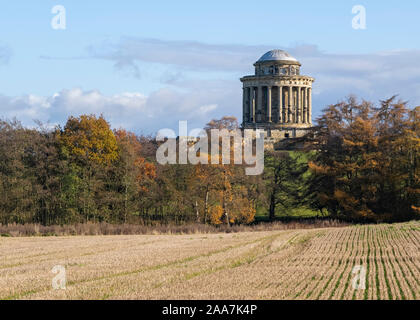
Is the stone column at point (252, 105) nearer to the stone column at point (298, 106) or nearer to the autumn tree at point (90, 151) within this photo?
the stone column at point (298, 106)

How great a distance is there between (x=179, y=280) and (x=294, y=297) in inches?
191

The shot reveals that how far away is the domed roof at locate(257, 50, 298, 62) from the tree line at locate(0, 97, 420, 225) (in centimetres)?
7012

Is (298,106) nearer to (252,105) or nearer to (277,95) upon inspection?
(277,95)

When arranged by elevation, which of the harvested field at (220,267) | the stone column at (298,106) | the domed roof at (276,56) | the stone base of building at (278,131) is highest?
the domed roof at (276,56)

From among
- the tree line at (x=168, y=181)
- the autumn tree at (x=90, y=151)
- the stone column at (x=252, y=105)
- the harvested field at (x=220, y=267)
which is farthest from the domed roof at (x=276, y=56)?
the harvested field at (x=220, y=267)

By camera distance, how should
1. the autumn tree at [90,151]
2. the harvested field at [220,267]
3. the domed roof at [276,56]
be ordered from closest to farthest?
1. the harvested field at [220,267]
2. the autumn tree at [90,151]
3. the domed roof at [276,56]

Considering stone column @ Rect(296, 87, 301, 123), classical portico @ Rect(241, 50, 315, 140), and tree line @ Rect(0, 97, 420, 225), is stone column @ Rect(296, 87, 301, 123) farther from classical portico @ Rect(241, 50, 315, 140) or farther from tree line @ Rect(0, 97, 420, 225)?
tree line @ Rect(0, 97, 420, 225)

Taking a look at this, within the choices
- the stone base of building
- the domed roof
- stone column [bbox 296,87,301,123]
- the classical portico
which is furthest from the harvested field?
the domed roof

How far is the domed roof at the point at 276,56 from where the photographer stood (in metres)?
138

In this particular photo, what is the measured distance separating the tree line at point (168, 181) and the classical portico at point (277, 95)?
64838 mm

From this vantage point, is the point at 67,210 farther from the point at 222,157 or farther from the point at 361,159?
the point at 361,159

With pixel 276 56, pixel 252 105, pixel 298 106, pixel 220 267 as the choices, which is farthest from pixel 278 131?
pixel 220 267

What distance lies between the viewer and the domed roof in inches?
5448
